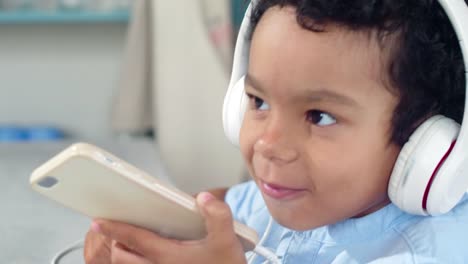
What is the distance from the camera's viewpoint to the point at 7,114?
2.11 meters

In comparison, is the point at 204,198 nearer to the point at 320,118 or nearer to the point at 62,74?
the point at 320,118

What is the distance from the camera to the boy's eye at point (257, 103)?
2.31 feet

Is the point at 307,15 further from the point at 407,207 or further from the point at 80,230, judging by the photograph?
the point at 80,230

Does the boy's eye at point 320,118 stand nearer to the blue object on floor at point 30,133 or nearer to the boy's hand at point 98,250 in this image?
the boy's hand at point 98,250

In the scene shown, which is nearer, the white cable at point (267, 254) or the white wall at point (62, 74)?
the white cable at point (267, 254)

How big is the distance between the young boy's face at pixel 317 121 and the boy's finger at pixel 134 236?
0.11 meters

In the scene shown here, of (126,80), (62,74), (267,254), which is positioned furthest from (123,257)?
(62,74)

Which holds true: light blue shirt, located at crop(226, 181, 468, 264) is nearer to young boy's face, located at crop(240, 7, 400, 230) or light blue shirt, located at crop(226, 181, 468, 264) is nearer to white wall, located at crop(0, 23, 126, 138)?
young boy's face, located at crop(240, 7, 400, 230)

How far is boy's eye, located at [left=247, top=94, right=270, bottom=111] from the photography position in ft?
2.31

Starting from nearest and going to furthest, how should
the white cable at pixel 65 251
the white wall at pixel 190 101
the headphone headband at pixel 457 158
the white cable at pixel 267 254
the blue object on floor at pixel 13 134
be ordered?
the headphone headband at pixel 457 158
the white cable at pixel 267 254
the white cable at pixel 65 251
the white wall at pixel 190 101
the blue object on floor at pixel 13 134

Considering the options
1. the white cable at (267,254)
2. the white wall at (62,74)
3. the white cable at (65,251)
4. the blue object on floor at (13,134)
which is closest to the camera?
the white cable at (267,254)

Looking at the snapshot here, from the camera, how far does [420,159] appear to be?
644 mm

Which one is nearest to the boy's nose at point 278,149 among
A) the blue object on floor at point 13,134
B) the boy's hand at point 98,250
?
the boy's hand at point 98,250

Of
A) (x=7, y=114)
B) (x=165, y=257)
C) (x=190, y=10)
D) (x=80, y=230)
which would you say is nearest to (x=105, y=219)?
(x=165, y=257)
